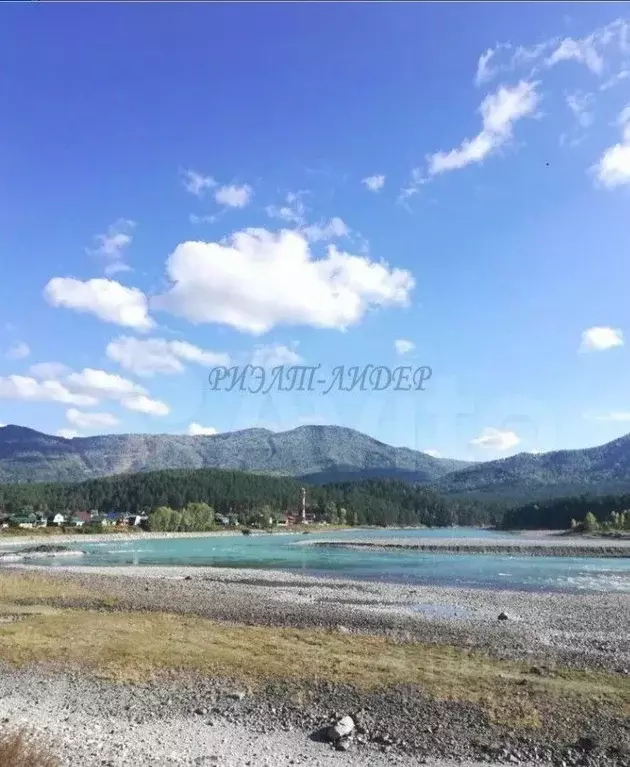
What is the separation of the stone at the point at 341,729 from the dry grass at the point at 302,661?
3.03m

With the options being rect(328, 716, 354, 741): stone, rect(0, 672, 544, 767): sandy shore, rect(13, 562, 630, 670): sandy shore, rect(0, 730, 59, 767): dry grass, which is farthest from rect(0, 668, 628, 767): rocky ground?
rect(13, 562, 630, 670): sandy shore

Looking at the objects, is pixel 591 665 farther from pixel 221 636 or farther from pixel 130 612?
pixel 130 612

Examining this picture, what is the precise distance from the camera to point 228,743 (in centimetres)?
1307

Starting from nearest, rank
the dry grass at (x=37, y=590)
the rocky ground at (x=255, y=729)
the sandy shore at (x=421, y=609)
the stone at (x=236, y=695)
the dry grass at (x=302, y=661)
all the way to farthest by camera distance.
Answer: the rocky ground at (x=255, y=729) < the stone at (x=236, y=695) < the dry grass at (x=302, y=661) < the sandy shore at (x=421, y=609) < the dry grass at (x=37, y=590)

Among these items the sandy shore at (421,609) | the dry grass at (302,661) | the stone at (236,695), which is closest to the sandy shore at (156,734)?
the stone at (236,695)

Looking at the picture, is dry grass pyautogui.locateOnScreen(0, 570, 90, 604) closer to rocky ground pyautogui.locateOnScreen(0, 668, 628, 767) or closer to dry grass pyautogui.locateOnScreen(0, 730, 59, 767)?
rocky ground pyautogui.locateOnScreen(0, 668, 628, 767)

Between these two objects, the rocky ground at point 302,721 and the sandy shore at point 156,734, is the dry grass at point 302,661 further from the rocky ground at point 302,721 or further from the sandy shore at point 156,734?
the sandy shore at point 156,734

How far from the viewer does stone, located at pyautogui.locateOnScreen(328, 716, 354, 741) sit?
44.1 feet

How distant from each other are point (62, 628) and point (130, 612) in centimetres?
642

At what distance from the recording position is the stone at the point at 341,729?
13.4 metres

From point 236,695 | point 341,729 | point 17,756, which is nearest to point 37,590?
point 236,695

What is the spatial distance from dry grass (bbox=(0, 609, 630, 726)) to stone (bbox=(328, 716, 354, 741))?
303 centimetres

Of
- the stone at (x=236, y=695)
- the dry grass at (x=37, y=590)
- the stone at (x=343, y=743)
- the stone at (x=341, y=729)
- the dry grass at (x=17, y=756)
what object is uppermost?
the dry grass at (x=17, y=756)

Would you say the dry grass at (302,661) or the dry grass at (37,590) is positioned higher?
the dry grass at (37,590)
